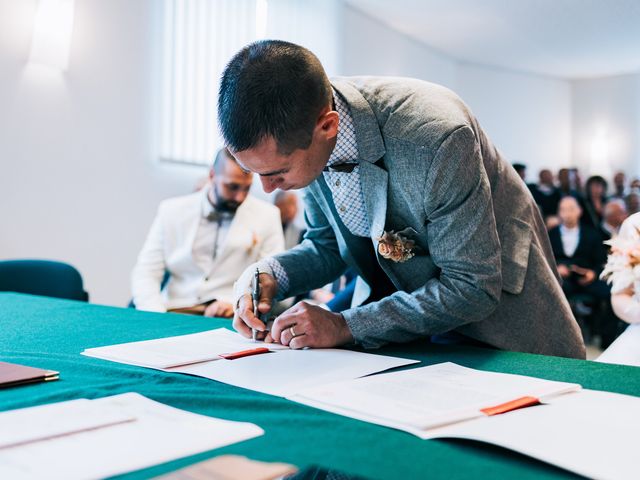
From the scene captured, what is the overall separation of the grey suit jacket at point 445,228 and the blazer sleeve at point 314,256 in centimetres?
13

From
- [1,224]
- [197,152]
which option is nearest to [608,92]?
[197,152]

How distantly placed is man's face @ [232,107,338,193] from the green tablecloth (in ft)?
1.30

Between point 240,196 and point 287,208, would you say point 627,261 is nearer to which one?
point 240,196

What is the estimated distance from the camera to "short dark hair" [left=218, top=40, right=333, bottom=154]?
4.28ft

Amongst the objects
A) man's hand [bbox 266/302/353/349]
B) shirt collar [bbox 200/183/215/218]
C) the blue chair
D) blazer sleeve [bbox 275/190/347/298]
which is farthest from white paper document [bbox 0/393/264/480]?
shirt collar [bbox 200/183/215/218]

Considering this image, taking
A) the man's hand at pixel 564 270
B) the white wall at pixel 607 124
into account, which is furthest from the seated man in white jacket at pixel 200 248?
the white wall at pixel 607 124

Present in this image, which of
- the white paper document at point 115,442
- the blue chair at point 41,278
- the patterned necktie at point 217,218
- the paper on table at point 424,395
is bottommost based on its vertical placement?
the blue chair at point 41,278

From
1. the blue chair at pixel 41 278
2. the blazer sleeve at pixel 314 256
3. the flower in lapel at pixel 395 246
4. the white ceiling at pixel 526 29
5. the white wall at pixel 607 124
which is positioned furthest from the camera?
the white wall at pixel 607 124

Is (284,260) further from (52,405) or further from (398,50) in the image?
(398,50)

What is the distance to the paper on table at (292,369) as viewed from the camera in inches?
45.7

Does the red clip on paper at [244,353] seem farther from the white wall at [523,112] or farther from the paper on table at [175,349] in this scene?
the white wall at [523,112]

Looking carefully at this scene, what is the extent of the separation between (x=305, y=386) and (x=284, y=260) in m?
0.72

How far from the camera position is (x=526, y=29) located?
9.41m

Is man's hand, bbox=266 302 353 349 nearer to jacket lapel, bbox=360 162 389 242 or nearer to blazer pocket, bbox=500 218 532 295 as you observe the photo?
jacket lapel, bbox=360 162 389 242
